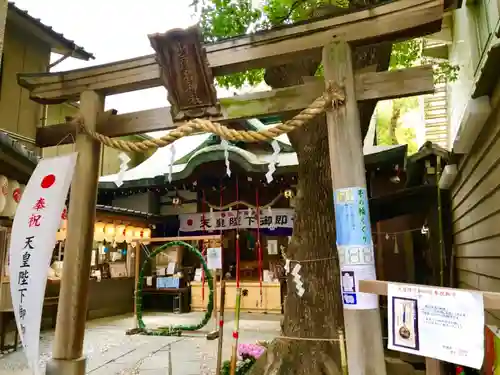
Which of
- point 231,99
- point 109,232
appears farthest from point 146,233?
point 231,99

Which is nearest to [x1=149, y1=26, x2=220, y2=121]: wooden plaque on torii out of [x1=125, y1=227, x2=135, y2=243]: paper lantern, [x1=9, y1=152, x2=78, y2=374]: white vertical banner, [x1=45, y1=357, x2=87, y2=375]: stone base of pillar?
[x1=9, y1=152, x2=78, y2=374]: white vertical banner

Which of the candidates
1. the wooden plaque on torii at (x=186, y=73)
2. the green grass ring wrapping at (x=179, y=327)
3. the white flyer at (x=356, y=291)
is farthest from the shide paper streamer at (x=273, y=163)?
the green grass ring wrapping at (x=179, y=327)

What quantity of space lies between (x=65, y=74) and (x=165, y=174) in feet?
31.0

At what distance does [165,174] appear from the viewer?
14.4 m

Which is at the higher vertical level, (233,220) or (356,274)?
(233,220)

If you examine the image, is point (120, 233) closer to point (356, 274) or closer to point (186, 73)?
point (186, 73)

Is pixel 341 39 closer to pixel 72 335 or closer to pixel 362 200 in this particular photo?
pixel 362 200

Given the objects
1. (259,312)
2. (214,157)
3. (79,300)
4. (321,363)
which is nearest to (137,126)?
(79,300)

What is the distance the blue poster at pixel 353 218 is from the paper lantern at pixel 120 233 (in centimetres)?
1179

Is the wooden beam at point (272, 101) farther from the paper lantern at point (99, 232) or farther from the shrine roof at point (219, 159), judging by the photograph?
the paper lantern at point (99, 232)

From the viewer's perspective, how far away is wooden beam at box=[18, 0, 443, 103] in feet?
11.8

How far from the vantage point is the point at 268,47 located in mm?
4059

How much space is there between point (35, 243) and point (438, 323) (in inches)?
154

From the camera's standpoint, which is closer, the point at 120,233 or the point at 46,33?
the point at 46,33
